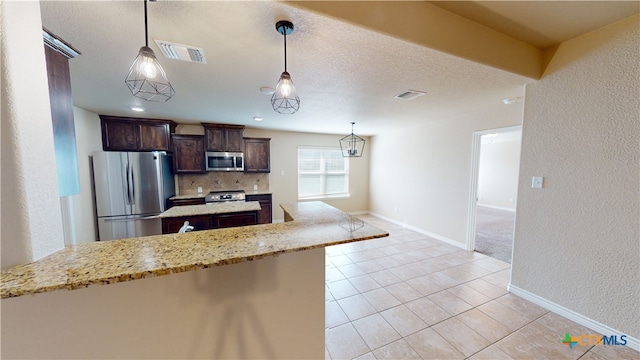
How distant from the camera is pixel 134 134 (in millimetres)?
3744

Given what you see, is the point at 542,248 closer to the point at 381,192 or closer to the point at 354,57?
the point at 354,57

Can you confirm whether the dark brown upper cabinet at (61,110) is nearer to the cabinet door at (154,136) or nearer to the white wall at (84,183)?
the white wall at (84,183)

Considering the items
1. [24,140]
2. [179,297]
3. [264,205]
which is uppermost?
[24,140]

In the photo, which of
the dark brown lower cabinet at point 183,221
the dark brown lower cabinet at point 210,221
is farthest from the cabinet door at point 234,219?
the dark brown lower cabinet at point 183,221

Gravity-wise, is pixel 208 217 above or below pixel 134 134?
below

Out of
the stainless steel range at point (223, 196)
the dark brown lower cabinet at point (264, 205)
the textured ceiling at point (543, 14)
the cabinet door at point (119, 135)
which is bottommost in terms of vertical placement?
the dark brown lower cabinet at point (264, 205)

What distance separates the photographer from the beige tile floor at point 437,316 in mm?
1672

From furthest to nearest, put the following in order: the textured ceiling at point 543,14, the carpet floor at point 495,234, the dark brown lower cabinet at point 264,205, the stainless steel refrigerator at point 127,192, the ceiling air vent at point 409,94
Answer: the dark brown lower cabinet at point 264,205 < the carpet floor at point 495,234 < the stainless steel refrigerator at point 127,192 < the ceiling air vent at point 409,94 < the textured ceiling at point 543,14

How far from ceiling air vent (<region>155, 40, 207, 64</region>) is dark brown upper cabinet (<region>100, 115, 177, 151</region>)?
2.81m

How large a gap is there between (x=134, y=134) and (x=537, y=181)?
5784 millimetres

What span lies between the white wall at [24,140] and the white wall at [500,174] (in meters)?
8.04

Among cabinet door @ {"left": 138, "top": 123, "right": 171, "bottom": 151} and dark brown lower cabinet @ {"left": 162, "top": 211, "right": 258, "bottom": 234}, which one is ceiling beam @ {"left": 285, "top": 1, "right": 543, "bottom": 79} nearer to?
dark brown lower cabinet @ {"left": 162, "top": 211, "right": 258, "bottom": 234}

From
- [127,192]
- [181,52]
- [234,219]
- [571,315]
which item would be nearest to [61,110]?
[181,52]

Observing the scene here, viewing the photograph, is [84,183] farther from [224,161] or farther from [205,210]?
[205,210]
